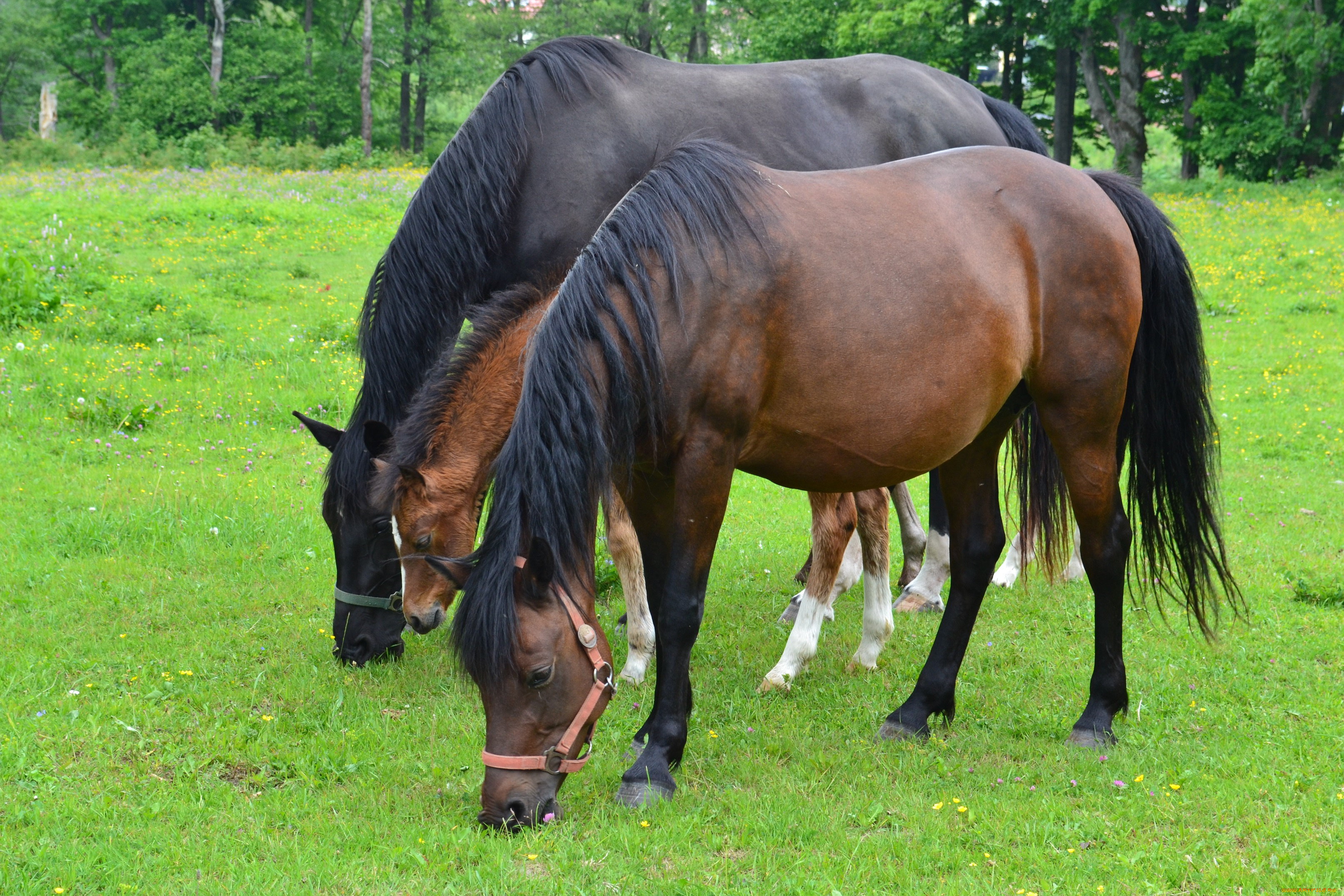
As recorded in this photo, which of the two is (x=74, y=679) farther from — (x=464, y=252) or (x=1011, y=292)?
(x=1011, y=292)

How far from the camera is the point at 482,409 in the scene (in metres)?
3.80

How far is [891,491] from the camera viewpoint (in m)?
6.20

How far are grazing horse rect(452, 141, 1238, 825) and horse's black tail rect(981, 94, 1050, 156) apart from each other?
1776mm

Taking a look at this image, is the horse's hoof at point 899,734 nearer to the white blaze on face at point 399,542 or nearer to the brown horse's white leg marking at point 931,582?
the brown horse's white leg marking at point 931,582

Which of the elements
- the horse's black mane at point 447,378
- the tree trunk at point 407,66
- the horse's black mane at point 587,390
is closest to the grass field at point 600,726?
the horse's black mane at point 587,390

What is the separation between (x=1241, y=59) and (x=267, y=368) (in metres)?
27.6

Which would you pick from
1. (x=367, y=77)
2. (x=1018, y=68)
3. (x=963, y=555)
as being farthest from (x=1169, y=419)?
(x=367, y=77)

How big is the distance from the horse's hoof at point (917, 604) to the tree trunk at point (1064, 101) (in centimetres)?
2610

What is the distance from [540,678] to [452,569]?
Answer: 1.37 ft

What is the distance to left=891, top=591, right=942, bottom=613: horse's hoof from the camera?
5.85 m

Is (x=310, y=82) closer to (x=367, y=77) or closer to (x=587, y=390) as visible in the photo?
(x=367, y=77)

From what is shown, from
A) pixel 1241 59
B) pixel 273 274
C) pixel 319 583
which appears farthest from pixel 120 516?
pixel 1241 59

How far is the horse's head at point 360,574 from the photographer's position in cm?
447

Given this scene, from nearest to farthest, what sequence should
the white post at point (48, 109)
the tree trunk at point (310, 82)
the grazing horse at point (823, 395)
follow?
the grazing horse at point (823, 395) → the white post at point (48, 109) → the tree trunk at point (310, 82)
